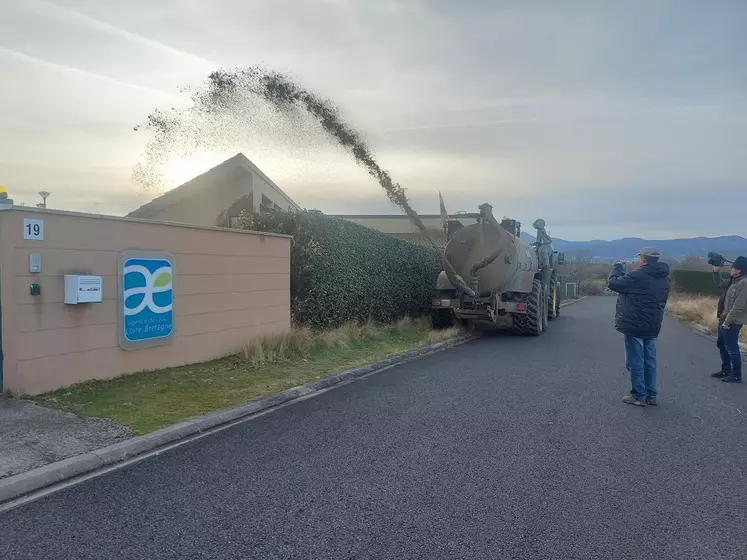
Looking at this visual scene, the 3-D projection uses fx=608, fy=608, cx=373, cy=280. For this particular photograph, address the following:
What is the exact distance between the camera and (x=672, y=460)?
559cm

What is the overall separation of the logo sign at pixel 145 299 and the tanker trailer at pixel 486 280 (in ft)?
28.9

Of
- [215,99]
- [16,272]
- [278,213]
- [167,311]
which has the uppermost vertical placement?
[215,99]

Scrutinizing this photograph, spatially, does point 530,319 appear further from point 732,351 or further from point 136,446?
point 136,446

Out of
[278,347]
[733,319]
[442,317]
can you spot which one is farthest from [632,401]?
[442,317]

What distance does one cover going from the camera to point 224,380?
8602 mm

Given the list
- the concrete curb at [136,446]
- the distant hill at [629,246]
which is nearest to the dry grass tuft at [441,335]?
the concrete curb at [136,446]

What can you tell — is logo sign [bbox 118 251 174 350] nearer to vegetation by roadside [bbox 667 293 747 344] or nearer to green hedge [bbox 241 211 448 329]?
green hedge [bbox 241 211 448 329]

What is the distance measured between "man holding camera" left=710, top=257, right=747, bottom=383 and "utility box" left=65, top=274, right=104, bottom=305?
30.5 feet

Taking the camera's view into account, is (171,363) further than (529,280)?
A: No

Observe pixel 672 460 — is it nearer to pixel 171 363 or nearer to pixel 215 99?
pixel 171 363

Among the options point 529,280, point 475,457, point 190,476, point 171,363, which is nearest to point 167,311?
point 171,363

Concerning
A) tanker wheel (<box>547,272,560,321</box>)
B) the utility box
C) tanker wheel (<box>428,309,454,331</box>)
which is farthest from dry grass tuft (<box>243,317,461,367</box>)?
tanker wheel (<box>547,272,560,321</box>)

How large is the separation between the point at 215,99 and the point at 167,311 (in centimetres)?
843

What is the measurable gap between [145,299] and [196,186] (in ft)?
45.7
